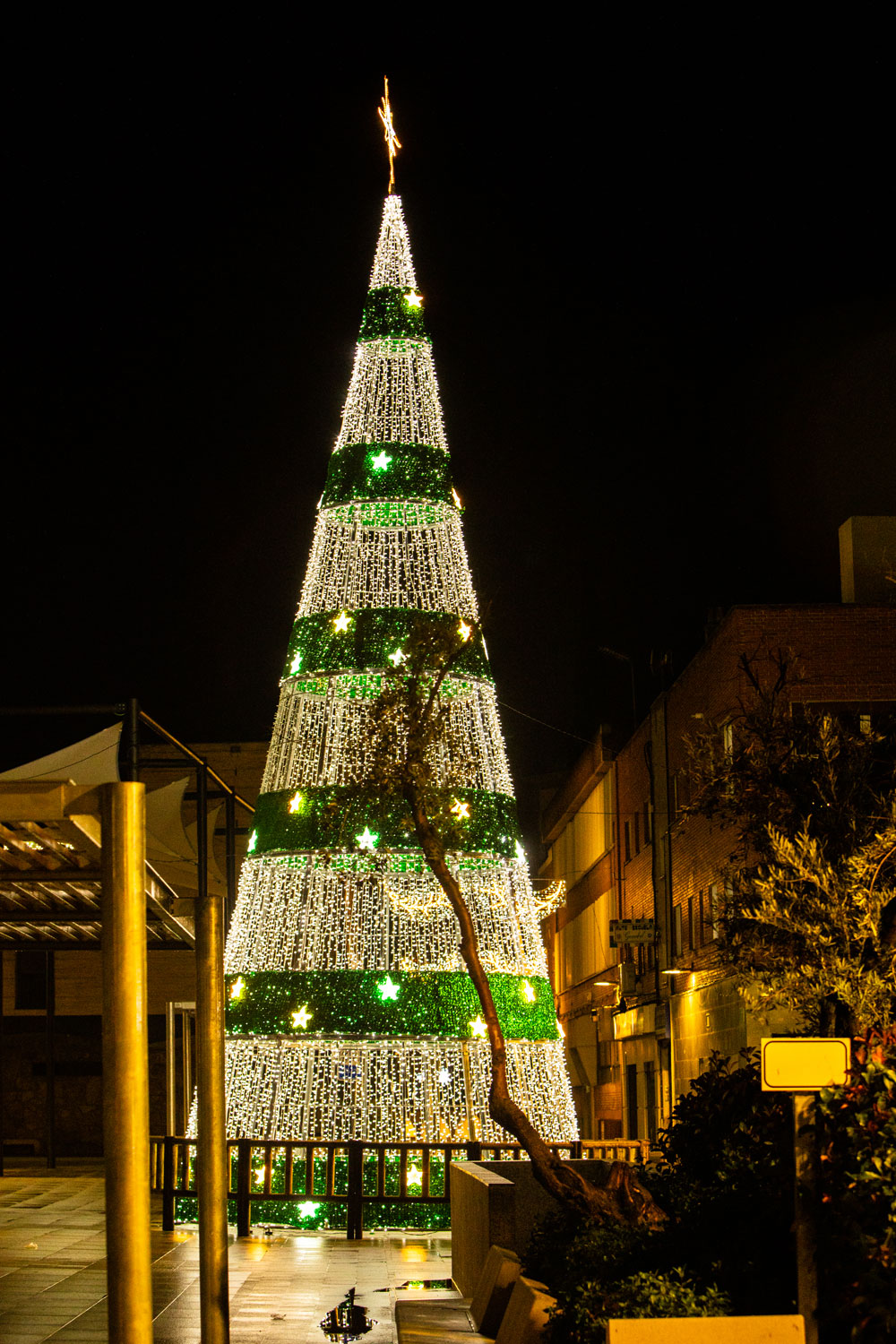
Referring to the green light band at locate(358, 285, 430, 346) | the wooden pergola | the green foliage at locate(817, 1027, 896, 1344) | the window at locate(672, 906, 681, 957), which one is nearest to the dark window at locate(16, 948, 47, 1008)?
the window at locate(672, 906, 681, 957)

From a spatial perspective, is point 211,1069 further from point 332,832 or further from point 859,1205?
point 859,1205

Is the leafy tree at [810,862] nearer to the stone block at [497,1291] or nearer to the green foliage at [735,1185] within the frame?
the green foliage at [735,1185]

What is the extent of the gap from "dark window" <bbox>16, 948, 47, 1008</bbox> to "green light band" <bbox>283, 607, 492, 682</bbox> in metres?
24.3

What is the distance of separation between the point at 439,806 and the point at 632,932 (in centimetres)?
2177

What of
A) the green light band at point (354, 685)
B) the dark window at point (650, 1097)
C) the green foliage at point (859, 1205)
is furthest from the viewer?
the dark window at point (650, 1097)

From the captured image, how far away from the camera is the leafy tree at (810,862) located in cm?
952

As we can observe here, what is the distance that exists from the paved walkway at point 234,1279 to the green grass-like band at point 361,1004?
2.09m

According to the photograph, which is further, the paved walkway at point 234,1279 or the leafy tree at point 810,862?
the paved walkway at point 234,1279

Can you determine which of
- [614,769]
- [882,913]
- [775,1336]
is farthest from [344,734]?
[614,769]

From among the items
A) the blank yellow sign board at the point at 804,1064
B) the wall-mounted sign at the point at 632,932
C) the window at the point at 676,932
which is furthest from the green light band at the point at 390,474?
the wall-mounted sign at the point at 632,932

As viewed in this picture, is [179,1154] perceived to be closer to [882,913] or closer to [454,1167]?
[454,1167]

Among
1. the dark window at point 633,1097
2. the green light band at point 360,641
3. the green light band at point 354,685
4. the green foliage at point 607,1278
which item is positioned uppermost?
the green light band at point 360,641

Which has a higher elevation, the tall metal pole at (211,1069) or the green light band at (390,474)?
the green light band at (390,474)

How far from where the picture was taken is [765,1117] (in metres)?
9.53
